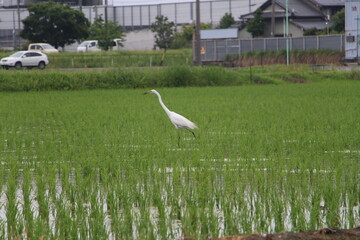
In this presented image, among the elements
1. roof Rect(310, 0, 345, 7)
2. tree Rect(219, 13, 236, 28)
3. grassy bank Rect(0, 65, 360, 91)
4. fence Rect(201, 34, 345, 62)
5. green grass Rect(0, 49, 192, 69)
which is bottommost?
grassy bank Rect(0, 65, 360, 91)

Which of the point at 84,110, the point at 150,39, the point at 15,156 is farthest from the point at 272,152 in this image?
the point at 150,39

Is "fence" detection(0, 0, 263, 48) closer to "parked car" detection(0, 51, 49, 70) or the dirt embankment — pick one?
"parked car" detection(0, 51, 49, 70)

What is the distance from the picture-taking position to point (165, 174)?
7137 millimetres

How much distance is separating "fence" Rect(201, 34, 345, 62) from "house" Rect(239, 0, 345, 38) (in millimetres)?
5104

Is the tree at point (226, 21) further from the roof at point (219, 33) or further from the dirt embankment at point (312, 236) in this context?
the dirt embankment at point (312, 236)

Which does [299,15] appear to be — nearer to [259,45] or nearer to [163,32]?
[259,45]

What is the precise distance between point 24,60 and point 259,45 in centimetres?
1288

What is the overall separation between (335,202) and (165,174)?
7.10 feet

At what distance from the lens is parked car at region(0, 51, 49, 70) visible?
3111cm

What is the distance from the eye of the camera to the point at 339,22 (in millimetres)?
40250

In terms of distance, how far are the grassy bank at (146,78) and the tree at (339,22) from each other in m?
15.5

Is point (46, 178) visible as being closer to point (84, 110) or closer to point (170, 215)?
point (170, 215)

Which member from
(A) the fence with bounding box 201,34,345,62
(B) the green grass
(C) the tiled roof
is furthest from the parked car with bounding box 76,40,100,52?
(C) the tiled roof

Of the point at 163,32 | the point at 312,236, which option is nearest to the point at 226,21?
the point at 163,32
